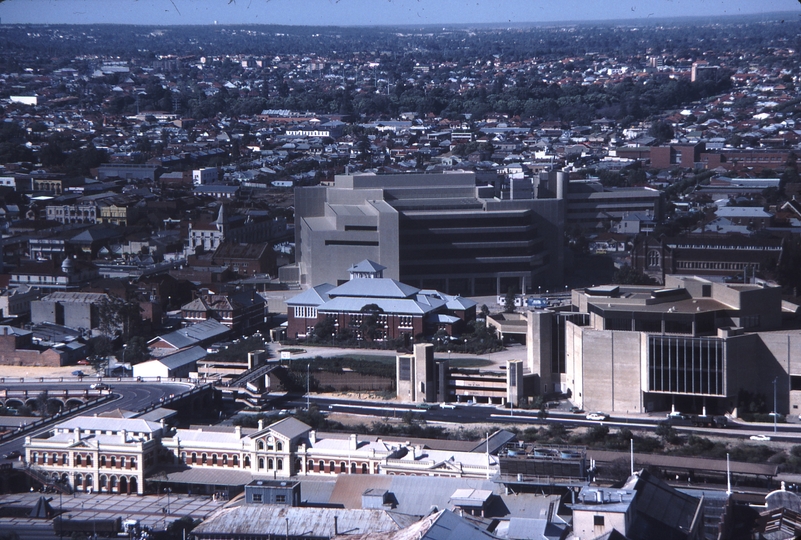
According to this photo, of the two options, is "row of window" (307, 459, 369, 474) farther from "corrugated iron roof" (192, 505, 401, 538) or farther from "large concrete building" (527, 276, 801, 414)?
"large concrete building" (527, 276, 801, 414)

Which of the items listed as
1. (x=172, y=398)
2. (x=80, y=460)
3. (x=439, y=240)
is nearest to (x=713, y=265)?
(x=439, y=240)

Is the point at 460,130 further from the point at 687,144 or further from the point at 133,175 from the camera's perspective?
the point at 133,175

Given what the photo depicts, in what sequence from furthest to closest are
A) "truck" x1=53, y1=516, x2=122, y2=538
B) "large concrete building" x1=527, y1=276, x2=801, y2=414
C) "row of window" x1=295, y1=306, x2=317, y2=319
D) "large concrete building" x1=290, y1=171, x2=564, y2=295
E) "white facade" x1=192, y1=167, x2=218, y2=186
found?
"white facade" x1=192, y1=167, x2=218, y2=186 < "large concrete building" x1=290, y1=171, x2=564, y2=295 < "row of window" x1=295, y1=306, x2=317, y2=319 < "large concrete building" x1=527, y1=276, x2=801, y2=414 < "truck" x1=53, y1=516, x2=122, y2=538

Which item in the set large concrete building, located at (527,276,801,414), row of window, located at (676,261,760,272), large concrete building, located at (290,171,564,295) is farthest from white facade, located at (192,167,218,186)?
large concrete building, located at (527,276,801,414)

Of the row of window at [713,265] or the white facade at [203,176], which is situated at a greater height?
the white facade at [203,176]

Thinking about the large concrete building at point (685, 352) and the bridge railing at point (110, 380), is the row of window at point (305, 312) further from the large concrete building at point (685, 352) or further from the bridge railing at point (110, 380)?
the large concrete building at point (685, 352)

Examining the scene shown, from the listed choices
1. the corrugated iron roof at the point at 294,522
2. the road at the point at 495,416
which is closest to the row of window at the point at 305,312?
the road at the point at 495,416
